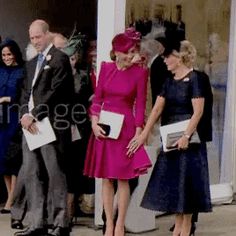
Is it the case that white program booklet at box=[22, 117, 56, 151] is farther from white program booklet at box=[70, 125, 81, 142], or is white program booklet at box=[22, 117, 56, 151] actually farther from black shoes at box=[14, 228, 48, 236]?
black shoes at box=[14, 228, 48, 236]

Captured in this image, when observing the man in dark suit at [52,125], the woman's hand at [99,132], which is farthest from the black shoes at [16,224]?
the woman's hand at [99,132]

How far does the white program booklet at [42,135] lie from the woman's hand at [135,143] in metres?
0.67

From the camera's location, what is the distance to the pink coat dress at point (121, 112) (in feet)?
24.0

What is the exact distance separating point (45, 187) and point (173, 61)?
159cm

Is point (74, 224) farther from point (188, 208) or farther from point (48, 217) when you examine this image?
point (188, 208)

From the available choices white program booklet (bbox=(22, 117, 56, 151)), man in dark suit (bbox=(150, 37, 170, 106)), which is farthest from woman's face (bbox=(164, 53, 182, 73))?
white program booklet (bbox=(22, 117, 56, 151))

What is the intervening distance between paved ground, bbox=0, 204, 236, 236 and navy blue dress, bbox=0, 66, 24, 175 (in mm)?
513

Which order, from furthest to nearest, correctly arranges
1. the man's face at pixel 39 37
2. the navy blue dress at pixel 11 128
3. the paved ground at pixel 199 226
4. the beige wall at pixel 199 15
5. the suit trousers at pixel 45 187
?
the beige wall at pixel 199 15, the navy blue dress at pixel 11 128, the paved ground at pixel 199 226, the suit trousers at pixel 45 187, the man's face at pixel 39 37

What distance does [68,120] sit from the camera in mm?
7742

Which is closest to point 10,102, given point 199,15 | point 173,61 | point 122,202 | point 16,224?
point 16,224

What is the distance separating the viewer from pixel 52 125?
24.7ft

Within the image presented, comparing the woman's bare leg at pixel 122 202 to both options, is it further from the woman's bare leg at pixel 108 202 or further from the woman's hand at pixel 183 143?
the woman's hand at pixel 183 143

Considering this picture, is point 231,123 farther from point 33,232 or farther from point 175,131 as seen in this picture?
point 33,232

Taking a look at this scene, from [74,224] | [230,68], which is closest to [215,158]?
[230,68]
